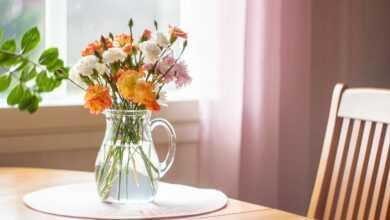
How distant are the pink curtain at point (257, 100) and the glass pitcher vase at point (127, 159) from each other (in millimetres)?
913

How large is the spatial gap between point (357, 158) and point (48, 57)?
81 centimetres

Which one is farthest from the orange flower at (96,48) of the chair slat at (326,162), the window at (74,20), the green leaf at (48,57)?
the window at (74,20)

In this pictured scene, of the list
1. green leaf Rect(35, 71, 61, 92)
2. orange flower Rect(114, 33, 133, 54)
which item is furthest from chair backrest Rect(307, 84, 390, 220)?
green leaf Rect(35, 71, 61, 92)

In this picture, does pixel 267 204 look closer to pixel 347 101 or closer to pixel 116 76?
pixel 347 101

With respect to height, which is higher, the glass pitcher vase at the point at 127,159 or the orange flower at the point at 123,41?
the orange flower at the point at 123,41

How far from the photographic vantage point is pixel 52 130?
2.55 metres

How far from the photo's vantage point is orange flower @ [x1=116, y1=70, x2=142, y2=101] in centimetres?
175

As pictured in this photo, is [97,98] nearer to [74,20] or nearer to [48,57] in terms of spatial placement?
[48,57]

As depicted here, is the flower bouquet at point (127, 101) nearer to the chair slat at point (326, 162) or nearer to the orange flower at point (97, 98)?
the orange flower at point (97, 98)

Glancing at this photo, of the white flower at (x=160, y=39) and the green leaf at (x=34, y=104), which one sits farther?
the green leaf at (x=34, y=104)

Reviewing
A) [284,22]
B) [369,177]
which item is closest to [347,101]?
[369,177]

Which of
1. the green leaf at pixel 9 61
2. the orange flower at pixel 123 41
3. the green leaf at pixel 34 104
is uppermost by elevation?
the orange flower at pixel 123 41

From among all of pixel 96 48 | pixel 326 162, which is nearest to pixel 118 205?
pixel 96 48

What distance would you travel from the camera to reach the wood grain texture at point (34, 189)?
5.86 ft
